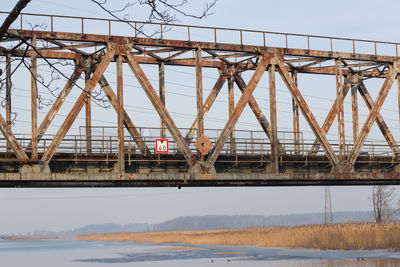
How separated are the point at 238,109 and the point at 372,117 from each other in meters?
8.34

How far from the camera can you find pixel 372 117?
106ft

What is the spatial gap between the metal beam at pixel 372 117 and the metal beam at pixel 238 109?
20.9 ft

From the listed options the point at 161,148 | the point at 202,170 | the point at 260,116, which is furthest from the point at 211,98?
the point at 202,170

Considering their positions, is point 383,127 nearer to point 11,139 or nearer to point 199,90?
point 199,90

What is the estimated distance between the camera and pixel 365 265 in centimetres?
2772

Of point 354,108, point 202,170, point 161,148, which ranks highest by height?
point 354,108

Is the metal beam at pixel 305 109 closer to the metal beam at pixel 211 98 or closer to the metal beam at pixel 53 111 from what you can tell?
the metal beam at pixel 211 98

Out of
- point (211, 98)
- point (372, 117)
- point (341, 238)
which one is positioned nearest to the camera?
point (211, 98)

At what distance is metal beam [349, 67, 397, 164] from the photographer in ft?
102

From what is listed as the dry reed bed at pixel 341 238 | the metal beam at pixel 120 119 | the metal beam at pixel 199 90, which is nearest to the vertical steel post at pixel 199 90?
the metal beam at pixel 199 90

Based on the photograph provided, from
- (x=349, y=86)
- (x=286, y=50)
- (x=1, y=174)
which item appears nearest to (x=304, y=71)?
(x=349, y=86)

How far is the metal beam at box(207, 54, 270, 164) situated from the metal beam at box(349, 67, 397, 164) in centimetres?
636

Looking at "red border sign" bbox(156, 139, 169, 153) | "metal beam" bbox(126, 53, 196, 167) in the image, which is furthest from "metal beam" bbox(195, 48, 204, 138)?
"metal beam" bbox(126, 53, 196, 167)

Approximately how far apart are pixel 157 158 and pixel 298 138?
11476 mm
